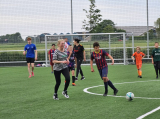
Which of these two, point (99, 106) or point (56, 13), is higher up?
point (56, 13)

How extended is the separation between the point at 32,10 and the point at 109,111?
2159 centimetres

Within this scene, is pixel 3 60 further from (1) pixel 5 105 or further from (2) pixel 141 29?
(1) pixel 5 105

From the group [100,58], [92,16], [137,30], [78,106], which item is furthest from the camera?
[92,16]

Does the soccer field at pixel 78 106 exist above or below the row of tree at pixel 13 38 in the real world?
below

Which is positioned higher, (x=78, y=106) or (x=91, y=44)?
(x=91, y=44)

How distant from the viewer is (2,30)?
27453 millimetres

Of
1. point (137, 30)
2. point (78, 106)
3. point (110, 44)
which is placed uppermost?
point (137, 30)

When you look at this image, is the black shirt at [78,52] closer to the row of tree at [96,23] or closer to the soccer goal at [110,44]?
the soccer goal at [110,44]

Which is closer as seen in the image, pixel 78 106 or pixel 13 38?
pixel 78 106

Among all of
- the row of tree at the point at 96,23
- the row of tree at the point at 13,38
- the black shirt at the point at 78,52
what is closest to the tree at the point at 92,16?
the row of tree at the point at 96,23

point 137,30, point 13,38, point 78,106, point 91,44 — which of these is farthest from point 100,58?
point 13,38

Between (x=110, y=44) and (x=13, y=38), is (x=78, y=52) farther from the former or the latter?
(x=13, y=38)

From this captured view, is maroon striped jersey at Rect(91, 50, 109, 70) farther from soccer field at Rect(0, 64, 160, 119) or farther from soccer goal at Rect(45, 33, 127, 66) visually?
soccer goal at Rect(45, 33, 127, 66)

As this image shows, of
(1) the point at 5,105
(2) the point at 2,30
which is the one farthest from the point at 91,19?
(1) the point at 5,105
